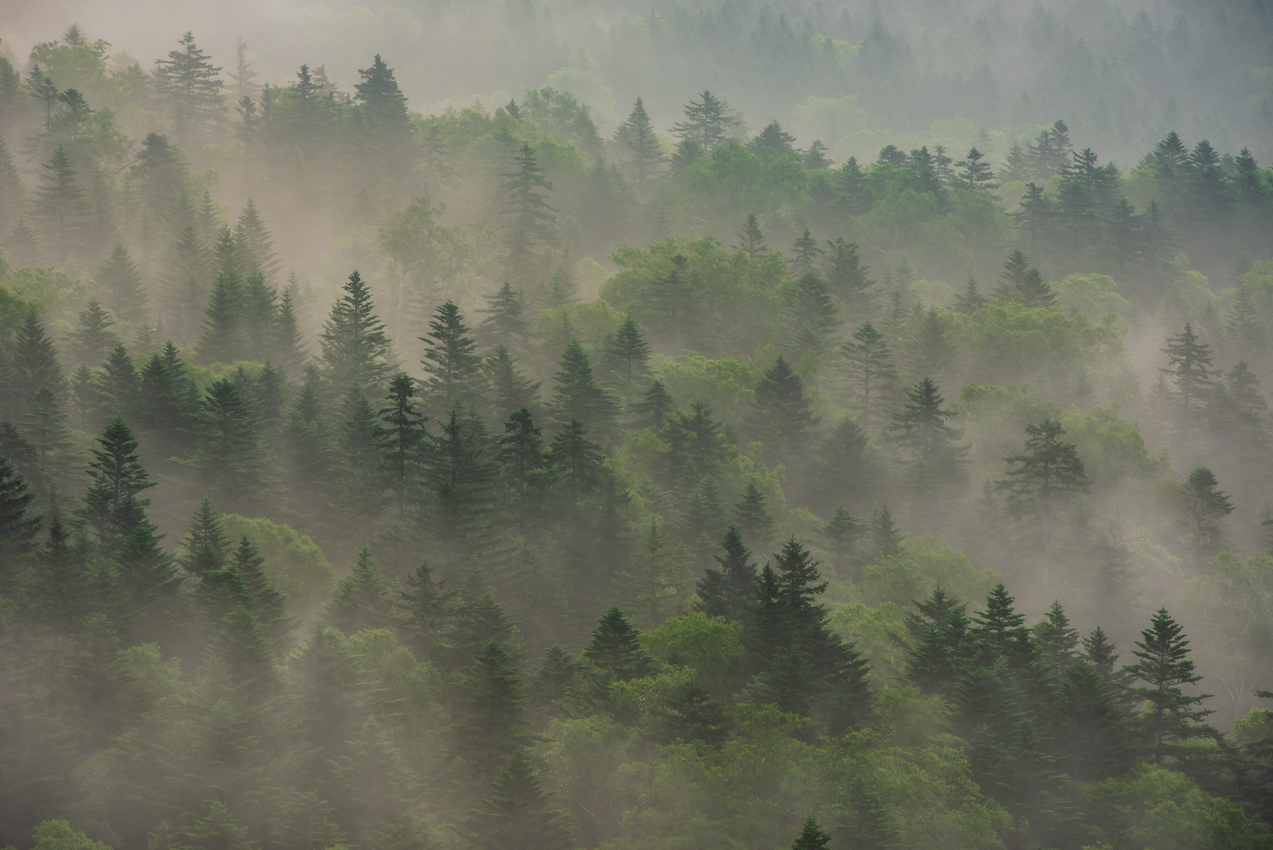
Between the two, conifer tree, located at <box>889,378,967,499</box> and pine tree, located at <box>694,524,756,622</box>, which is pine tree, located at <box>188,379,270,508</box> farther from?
conifer tree, located at <box>889,378,967,499</box>

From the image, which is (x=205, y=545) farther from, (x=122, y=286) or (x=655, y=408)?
(x=122, y=286)

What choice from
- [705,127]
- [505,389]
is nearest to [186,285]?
[505,389]

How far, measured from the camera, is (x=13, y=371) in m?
81.6

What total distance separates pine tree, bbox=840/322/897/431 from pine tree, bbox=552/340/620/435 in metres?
23.5

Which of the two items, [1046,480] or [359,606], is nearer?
[359,606]

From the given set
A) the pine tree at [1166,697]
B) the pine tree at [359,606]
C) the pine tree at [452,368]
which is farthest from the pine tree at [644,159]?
the pine tree at [1166,697]

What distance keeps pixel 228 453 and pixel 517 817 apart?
33630 millimetres

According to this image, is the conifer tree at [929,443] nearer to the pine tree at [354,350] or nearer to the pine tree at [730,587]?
the pine tree at [730,587]

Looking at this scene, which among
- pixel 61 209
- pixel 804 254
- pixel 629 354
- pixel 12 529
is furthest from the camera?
pixel 804 254

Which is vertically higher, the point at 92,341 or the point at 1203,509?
the point at 92,341

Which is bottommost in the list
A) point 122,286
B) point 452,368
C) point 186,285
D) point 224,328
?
point 452,368

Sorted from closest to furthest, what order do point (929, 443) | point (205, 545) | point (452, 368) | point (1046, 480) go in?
point (205, 545)
point (452, 368)
point (1046, 480)
point (929, 443)

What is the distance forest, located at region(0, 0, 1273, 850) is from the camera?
54.8 m

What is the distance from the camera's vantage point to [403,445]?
73.0 metres
